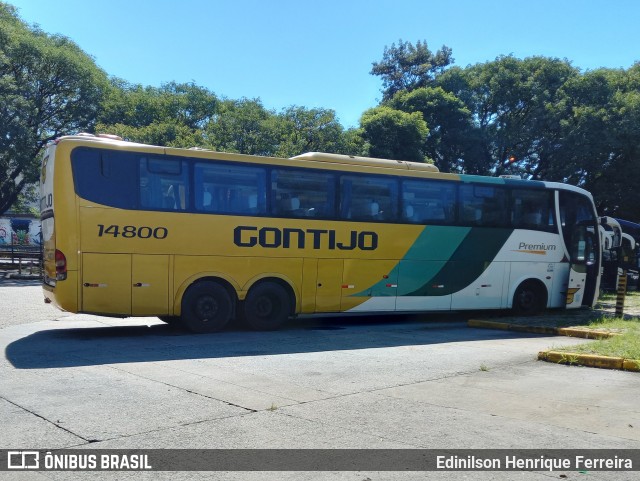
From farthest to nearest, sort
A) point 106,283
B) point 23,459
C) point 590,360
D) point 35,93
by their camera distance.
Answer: point 35,93
point 106,283
point 590,360
point 23,459

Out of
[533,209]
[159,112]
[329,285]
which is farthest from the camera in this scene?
[159,112]

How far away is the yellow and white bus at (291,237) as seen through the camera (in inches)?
448

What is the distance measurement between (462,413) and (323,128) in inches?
1164

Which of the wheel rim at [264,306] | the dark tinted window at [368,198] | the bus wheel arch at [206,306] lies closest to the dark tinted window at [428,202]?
the dark tinted window at [368,198]

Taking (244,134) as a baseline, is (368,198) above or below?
below

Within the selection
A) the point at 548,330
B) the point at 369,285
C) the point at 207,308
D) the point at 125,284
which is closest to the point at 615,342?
the point at 548,330

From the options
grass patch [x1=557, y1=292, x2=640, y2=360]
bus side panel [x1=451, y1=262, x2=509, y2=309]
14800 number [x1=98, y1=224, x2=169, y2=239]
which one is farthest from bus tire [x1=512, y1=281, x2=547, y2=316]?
14800 number [x1=98, y1=224, x2=169, y2=239]

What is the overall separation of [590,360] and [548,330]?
4135 millimetres

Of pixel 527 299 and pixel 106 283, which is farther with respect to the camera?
pixel 527 299

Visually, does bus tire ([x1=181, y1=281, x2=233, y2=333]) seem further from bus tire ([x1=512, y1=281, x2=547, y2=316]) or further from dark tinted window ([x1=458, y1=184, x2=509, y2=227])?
bus tire ([x1=512, y1=281, x2=547, y2=316])

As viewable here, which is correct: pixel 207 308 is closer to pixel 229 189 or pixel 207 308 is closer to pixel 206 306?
pixel 206 306

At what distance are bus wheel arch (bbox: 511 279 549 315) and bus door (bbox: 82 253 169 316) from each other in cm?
924

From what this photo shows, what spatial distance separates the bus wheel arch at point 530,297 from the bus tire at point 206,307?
310 inches

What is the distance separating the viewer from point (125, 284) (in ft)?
38.3
